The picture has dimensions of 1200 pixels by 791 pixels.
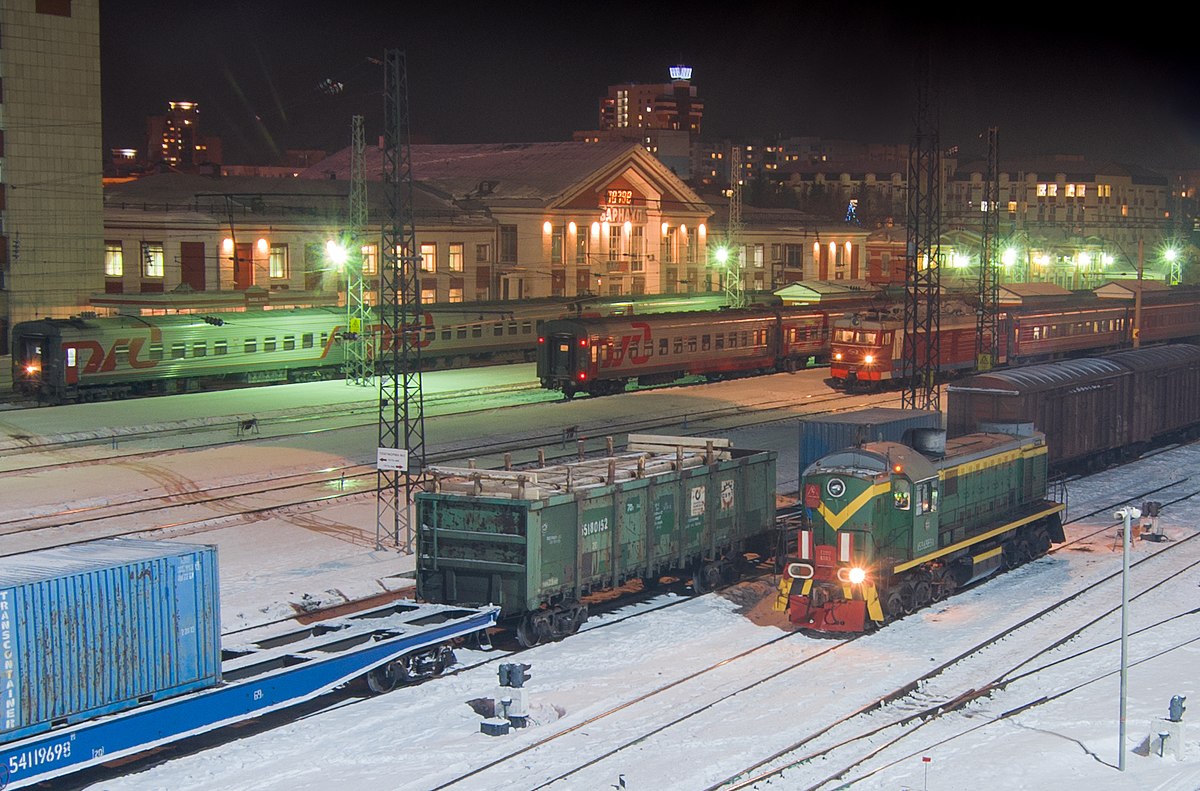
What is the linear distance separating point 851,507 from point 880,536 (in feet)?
2.33

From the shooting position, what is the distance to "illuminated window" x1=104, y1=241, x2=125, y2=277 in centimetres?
7356

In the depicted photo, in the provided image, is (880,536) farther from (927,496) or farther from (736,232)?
(736,232)

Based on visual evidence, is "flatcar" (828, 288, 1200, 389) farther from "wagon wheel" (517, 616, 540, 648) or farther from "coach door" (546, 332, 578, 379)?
"wagon wheel" (517, 616, 540, 648)

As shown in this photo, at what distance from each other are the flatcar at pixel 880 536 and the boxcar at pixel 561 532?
225 cm

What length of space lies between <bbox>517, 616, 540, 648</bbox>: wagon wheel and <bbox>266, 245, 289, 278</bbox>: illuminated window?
54281 millimetres

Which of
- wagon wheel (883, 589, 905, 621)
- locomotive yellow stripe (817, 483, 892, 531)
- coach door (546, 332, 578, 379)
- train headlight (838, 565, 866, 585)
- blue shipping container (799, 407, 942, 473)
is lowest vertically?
wagon wheel (883, 589, 905, 621)

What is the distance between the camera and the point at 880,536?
24.1m

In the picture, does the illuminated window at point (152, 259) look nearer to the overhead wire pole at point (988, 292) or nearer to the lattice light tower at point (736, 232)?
the lattice light tower at point (736, 232)

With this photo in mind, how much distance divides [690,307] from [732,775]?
62901 mm

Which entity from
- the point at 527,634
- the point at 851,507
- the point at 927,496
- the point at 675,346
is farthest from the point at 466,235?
the point at 527,634

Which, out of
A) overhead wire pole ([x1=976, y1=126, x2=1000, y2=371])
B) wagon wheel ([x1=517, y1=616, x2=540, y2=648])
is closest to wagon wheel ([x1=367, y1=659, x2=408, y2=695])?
wagon wheel ([x1=517, y1=616, x2=540, y2=648])

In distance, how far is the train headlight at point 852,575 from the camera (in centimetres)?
2378

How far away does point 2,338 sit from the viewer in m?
70.1

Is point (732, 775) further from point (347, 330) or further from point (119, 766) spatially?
point (347, 330)
